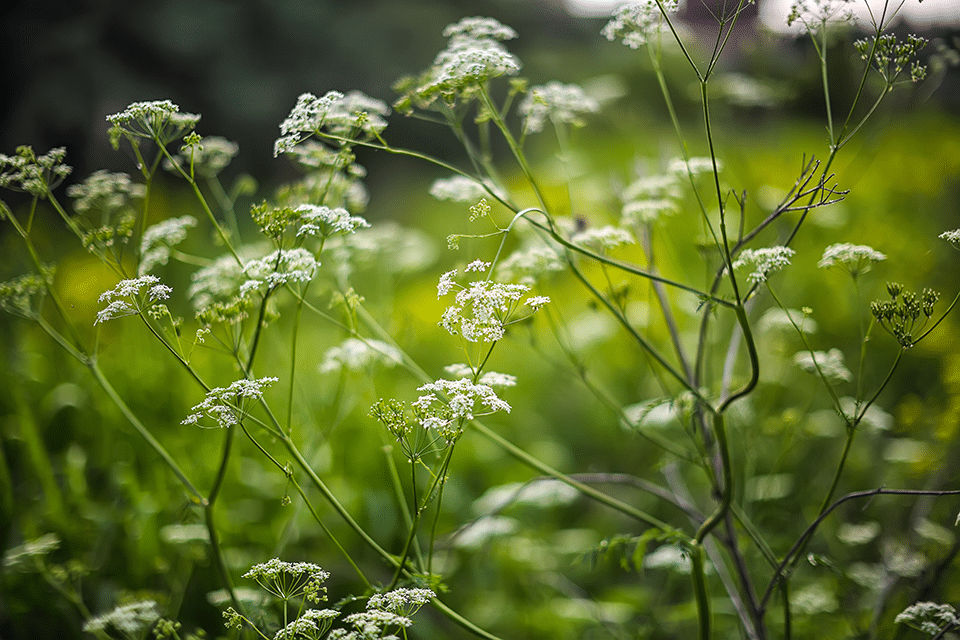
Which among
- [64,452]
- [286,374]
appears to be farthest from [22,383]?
[286,374]

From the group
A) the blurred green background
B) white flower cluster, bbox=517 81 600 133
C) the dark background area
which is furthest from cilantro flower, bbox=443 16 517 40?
the dark background area

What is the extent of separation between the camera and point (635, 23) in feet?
4.26

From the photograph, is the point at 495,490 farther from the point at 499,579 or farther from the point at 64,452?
the point at 64,452

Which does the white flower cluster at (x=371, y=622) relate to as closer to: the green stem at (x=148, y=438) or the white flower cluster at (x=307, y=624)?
the white flower cluster at (x=307, y=624)

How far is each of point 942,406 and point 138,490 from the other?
3036 mm

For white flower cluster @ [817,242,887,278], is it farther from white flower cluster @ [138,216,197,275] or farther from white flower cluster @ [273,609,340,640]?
white flower cluster @ [138,216,197,275]

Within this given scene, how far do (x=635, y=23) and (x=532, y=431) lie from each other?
1984mm

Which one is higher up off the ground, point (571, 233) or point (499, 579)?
point (571, 233)

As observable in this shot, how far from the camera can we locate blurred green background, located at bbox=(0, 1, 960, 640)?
1890 mm

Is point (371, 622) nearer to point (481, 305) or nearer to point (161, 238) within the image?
point (481, 305)

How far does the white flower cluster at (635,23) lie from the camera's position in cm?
125

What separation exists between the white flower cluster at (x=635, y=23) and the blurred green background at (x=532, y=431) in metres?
0.66

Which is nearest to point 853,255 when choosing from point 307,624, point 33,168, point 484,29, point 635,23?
point 635,23

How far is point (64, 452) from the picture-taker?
2.58 metres
